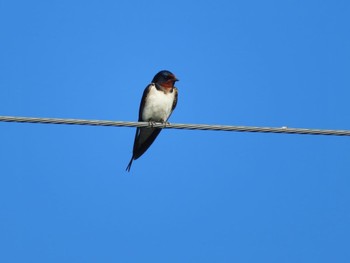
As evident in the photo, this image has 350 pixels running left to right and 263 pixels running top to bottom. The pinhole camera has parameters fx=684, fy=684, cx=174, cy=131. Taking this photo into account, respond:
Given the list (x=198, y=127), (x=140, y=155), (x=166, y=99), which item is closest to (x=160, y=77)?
(x=166, y=99)

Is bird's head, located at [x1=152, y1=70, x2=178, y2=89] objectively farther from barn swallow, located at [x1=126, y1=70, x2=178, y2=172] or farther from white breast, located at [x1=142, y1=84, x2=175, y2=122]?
white breast, located at [x1=142, y1=84, x2=175, y2=122]

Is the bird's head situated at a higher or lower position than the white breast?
higher

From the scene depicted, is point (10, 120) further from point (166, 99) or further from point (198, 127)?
point (166, 99)

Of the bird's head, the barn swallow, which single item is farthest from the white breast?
the bird's head

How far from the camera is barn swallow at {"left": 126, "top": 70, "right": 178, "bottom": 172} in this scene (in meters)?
8.11

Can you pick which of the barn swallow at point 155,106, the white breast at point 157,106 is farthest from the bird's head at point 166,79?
the white breast at point 157,106

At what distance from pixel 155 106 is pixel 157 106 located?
2cm

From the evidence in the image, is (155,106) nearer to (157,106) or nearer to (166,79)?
(157,106)

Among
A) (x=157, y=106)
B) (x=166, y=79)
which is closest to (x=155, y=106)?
(x=157, y=106)

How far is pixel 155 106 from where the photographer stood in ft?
26.5

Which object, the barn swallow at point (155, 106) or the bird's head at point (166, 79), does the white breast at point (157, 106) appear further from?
the bird's head at point (166, 79)

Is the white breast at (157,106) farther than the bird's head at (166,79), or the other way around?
the bird's head at (166,79)

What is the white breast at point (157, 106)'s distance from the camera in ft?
26.5

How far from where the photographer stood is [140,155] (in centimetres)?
852
